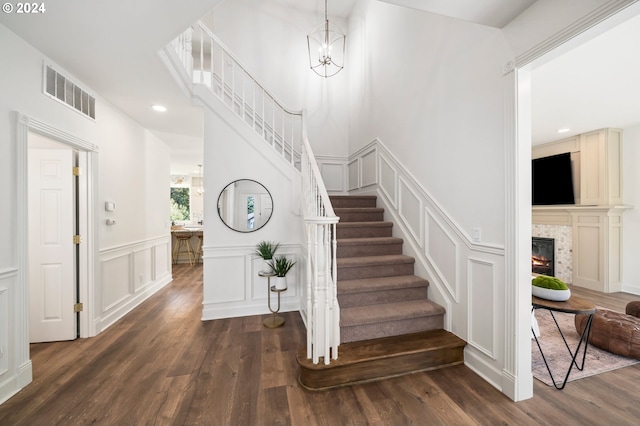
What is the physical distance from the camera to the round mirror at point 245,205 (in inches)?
133

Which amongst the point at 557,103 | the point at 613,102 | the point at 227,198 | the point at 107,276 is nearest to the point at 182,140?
the point at 227,198

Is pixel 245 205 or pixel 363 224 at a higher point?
pixel 245 205

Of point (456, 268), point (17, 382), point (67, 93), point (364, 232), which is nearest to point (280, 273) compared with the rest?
point (364, 232)

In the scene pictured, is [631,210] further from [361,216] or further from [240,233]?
[240,233]

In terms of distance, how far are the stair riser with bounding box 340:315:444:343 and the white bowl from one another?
82cm

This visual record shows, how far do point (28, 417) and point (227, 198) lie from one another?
2391mm

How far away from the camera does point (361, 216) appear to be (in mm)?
3615

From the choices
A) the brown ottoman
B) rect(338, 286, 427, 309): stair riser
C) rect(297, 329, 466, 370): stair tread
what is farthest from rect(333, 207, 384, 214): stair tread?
the brown ottoman

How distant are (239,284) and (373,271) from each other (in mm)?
1778

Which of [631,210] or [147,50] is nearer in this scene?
[147,50]

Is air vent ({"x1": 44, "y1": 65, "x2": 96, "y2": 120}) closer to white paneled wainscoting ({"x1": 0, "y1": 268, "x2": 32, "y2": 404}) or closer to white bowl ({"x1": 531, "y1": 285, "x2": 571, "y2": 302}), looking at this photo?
white paneled wainscoting ({"x1": 0, "y1": 268, "x2": 32, "y2": 404})

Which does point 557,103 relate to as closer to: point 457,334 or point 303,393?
point 457,334

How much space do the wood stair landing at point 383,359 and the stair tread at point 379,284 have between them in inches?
17.8

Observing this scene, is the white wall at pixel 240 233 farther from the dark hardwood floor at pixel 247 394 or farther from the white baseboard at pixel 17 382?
the white baseboard at pixel 17 382
